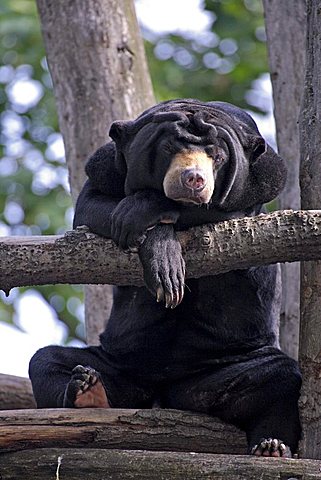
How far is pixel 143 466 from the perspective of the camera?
3.99 meters

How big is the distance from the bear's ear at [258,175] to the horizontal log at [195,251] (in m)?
0.63

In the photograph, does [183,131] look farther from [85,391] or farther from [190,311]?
[85,391]

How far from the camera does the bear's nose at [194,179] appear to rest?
412 centimetres

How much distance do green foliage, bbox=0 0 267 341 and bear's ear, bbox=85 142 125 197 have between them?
448 cm

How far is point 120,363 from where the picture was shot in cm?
498

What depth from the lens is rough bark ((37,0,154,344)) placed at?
6.43m

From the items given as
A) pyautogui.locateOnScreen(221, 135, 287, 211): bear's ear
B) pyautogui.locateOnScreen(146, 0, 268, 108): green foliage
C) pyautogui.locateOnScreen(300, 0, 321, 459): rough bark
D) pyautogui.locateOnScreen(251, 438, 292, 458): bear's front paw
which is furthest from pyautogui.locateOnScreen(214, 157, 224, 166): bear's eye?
pyautogui.locateOnScreen(146, 0, 268, 108): green foliage

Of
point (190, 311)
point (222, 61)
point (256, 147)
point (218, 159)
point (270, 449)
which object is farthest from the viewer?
point (222, 61)

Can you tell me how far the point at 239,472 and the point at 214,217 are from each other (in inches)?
46.4

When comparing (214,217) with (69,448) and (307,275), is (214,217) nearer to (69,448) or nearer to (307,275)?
(307,275)

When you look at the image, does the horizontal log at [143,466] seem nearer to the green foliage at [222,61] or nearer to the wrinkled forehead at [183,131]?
the wrinkled forehead at [183,131]

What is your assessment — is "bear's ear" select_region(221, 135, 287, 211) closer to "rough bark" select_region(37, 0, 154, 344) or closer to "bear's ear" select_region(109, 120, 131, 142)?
"bear's ear" select_region(109, 120, 131, 142)

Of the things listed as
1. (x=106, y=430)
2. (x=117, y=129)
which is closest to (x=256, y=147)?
(x=117, y=129)

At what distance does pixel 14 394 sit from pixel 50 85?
4.85 metres
